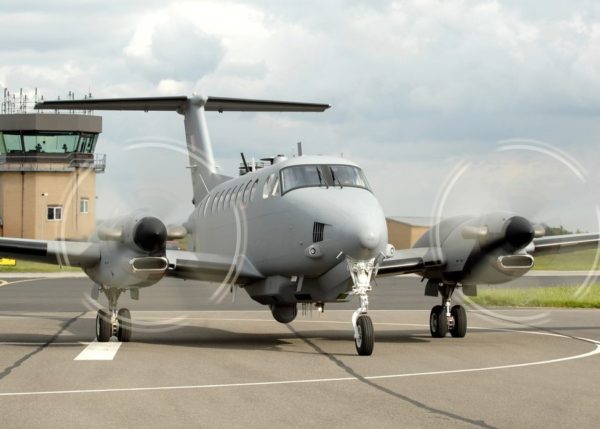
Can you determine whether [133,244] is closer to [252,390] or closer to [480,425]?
[252,390]

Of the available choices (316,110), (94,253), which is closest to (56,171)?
(316,110)

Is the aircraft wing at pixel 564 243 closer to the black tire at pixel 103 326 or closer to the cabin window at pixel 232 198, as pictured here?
the cabin window at pixel 232 198

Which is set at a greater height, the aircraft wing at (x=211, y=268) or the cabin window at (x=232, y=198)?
the cabin window at (x=232, y=198)

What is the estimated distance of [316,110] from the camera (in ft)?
95.9

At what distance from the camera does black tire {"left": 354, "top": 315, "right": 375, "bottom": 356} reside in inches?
683

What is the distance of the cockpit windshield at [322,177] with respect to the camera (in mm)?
19375

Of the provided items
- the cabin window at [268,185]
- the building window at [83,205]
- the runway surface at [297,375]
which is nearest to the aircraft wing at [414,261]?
the runway surface at [297,375]

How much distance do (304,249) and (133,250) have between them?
Result: 349 centimetres

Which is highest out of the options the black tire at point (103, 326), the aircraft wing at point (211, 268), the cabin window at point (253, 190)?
the cabin window at point (253, 190)

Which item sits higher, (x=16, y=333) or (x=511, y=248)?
(x=511, y=248)

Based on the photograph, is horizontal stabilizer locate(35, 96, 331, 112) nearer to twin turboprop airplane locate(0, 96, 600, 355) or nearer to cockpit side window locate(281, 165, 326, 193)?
twin turboprop airplane locate(0, 96, 600, 355)

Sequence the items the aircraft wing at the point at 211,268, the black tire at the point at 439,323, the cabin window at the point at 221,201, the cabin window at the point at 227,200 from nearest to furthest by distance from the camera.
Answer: the aircraft wing at the point at 211,268
the black tire at the point at 439,323
the cabin window at the point at 227,200
the cabin window at the point at 221,201

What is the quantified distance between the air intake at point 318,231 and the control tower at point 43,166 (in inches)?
2219

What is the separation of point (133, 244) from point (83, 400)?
789 centimetres
